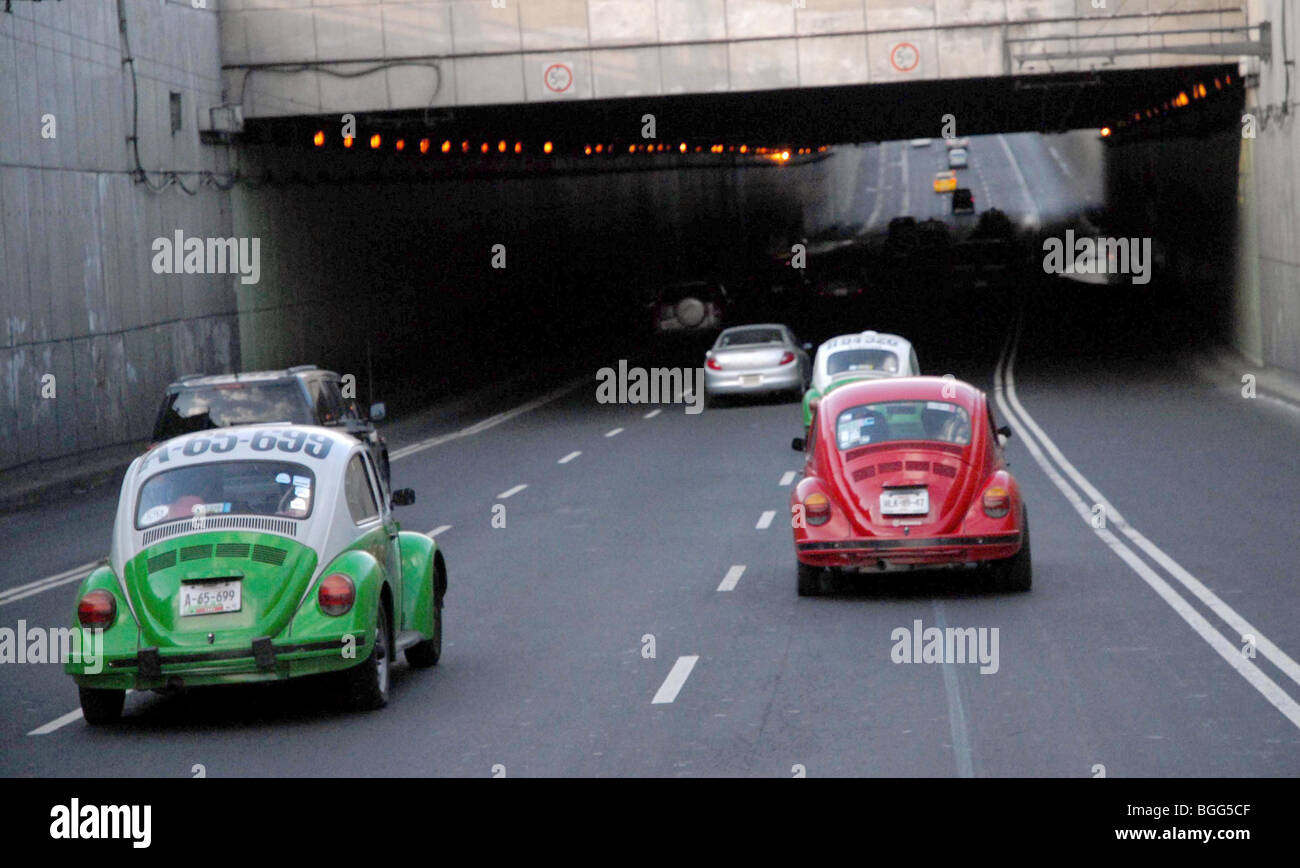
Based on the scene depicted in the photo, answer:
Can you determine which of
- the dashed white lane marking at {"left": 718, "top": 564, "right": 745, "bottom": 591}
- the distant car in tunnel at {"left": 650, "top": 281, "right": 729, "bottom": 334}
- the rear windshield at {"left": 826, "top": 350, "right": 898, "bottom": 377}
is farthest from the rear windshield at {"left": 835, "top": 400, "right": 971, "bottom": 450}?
the distant car in tunnel at {"left": 650, "top": 281, "right": 729, "bottom": 334}

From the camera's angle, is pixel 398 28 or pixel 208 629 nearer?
pixel 208 629

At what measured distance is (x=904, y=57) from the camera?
3444cm

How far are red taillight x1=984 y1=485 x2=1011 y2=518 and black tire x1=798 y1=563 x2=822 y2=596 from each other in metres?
1.37

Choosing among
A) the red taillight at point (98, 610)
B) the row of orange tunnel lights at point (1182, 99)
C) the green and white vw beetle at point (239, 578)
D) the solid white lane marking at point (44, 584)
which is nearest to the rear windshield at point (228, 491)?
the green and white vw beetle at point (239, 578)

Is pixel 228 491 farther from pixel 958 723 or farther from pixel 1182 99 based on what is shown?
pixel 1182 99

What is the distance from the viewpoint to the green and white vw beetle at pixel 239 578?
10297 millimetres

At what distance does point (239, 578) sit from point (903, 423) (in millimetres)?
6377

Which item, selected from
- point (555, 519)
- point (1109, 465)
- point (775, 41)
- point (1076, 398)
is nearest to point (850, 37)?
point (775, 41)

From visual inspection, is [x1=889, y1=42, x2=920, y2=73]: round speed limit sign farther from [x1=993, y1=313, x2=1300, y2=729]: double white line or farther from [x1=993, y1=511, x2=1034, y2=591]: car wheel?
[x1=993, y1=511, x2=1034, y2=591]: car wheel

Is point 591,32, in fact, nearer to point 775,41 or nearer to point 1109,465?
point 775,41

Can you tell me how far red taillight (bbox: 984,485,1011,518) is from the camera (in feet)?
47.1

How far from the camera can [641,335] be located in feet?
189
